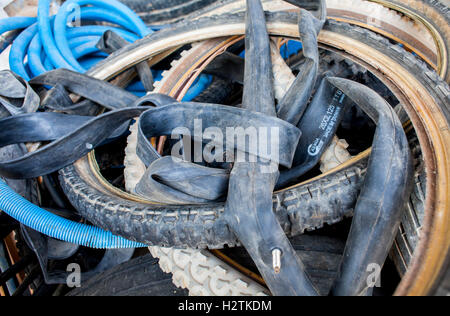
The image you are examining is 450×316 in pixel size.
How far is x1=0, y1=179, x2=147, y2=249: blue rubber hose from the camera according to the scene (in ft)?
3.12

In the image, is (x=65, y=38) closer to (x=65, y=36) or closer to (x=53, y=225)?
(x=65, y=36)

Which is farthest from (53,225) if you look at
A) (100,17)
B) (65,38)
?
(100,17)

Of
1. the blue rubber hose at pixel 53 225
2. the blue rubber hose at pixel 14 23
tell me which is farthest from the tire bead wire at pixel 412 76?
the blue rubber hose at pixel 14 23

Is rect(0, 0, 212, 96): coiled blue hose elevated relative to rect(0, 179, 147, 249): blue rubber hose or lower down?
elevated

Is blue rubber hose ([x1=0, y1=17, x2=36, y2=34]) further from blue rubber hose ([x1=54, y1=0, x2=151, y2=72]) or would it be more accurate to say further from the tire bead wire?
the tire bead wire

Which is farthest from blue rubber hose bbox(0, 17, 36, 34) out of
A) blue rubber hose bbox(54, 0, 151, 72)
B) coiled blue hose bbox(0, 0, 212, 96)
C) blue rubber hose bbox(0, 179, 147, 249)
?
blue rubber hose bbox(0, 179, 147, 249)

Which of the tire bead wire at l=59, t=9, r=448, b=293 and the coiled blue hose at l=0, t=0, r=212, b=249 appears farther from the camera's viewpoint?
the coiled blue hose at l=0, t=0, r=212, b=249

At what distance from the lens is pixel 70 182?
987mm

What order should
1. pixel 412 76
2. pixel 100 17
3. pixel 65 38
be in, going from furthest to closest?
pixel 100 17 → pixel 65 38 → pixel 412 76

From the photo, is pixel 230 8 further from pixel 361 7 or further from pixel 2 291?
pixel 2 291

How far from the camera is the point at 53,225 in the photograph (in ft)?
3.23

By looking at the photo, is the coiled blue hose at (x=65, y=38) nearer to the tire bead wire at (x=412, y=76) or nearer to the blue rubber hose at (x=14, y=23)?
the blue rubber hose at (x=14, y=23)

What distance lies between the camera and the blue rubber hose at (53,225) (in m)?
0.95
